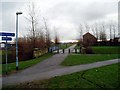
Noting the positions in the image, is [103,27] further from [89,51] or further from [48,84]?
[48,84]

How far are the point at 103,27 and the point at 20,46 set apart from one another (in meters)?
44.2

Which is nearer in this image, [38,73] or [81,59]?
[38,73]

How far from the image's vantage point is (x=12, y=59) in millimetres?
25219

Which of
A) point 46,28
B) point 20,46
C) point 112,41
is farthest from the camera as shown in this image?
point 112,41

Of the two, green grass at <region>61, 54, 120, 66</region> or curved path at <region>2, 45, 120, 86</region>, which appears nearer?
curved path at <region>2, 45, 120, 86</region>

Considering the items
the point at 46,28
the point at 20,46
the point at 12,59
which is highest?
the point at 46,28

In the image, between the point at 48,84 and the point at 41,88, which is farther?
the point at 48,84

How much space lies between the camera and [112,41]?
60.8 metres

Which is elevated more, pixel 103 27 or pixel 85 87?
pixel 103 27

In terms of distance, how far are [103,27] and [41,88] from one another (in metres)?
60.5

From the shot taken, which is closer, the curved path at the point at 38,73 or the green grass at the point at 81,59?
the curved path at the point at 38,73

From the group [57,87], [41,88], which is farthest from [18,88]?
[57,87]

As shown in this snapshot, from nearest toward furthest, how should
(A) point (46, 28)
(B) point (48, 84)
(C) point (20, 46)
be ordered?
(B) point (48, 84) → (C) point (20, 46) → (A) point (46, 28)

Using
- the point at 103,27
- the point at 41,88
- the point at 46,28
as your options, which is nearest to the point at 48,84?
the point at 41,88
